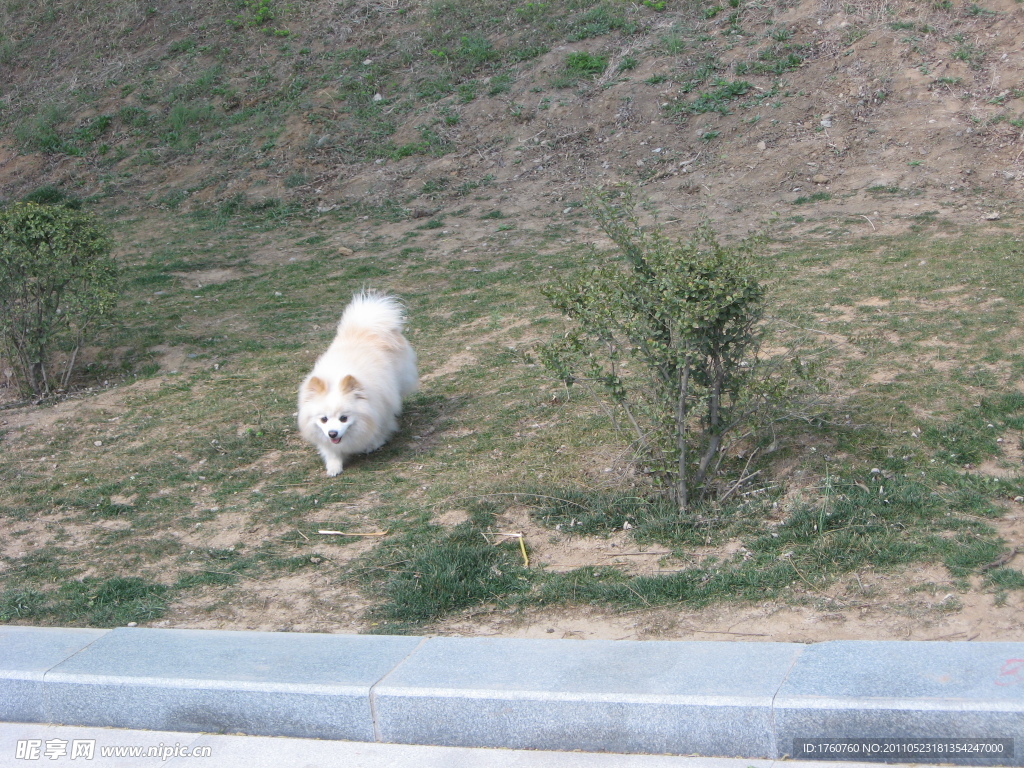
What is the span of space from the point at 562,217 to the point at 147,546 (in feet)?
24.5

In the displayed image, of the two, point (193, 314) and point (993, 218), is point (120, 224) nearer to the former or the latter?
point (193, 314)

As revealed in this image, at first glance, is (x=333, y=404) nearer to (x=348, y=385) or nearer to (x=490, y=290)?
(x=348, y=385)

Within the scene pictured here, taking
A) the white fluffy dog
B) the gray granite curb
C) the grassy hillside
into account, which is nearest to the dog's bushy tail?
the white fluffy dog

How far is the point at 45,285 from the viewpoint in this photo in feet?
25.3

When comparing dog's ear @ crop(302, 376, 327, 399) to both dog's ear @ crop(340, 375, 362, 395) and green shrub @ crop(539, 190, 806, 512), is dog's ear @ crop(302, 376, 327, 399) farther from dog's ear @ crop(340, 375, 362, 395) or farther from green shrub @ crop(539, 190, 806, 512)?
green shrub @ crop(539, 190, 806, 512)

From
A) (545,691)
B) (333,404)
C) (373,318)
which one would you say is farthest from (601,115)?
(545,691)

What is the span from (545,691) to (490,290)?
21.6 ft

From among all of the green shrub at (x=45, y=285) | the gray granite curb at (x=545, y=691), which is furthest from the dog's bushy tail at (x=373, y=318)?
the gray granite curb at (x=545, y=691)

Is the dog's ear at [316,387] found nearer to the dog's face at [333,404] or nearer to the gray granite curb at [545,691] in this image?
the dog's face at [333,404]

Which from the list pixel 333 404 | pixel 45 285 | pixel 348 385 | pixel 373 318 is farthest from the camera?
pixel 45 285

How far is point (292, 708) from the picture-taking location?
3355 mm

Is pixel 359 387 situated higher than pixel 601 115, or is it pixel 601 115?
pixel 601 115

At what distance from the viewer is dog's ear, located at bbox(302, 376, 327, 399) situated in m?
6.05

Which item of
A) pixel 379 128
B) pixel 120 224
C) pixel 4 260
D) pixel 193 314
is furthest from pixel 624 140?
pixel 4 260
